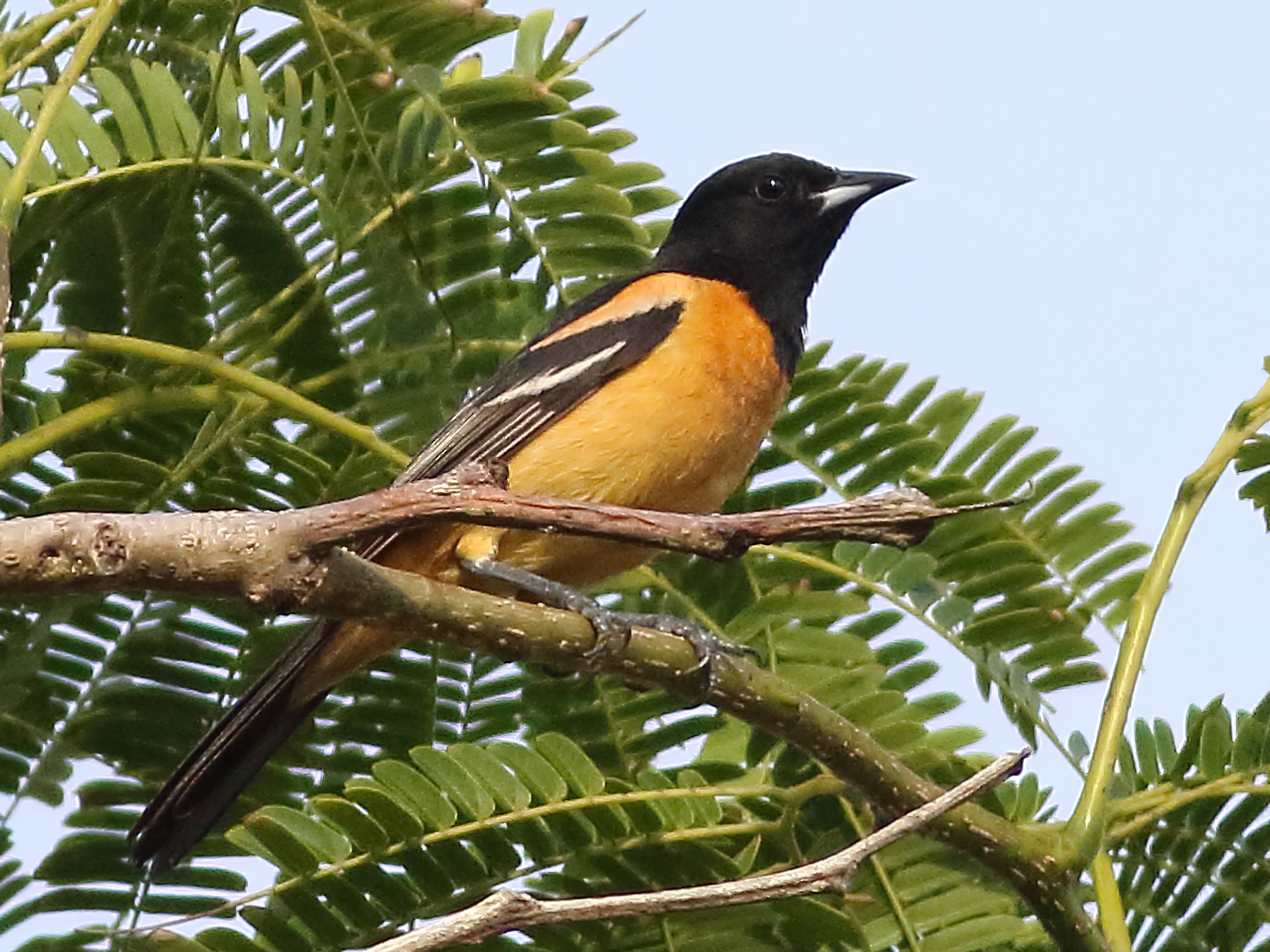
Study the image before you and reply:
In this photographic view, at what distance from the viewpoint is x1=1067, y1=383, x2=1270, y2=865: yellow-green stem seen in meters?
Answer: 2.74

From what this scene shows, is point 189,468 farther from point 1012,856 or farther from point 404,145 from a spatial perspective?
point 1012,856

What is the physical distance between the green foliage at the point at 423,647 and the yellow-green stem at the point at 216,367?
0.05ft

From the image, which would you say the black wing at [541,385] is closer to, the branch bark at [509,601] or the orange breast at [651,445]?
the orange breast at [651,445]

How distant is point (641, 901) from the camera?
6.20 ft

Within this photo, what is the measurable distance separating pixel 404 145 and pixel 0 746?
4.52ft

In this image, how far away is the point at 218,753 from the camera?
3.36 meters

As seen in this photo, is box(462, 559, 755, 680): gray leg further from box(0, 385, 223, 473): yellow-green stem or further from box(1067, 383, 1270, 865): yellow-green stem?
box(0, 385, 223, 473): yellow-green stem

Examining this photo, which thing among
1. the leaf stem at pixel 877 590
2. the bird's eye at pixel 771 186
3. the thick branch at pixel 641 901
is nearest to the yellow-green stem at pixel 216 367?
the leaf stem at pixel 877 590

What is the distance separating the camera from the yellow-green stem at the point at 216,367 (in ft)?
10.1

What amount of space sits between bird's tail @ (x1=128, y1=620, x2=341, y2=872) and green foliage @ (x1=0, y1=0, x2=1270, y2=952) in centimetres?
7

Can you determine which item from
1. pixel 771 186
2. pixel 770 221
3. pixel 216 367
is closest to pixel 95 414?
pixel 216 367

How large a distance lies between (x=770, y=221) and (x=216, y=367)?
2.06 m

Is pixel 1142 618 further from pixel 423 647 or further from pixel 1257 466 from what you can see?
pixel 423 647

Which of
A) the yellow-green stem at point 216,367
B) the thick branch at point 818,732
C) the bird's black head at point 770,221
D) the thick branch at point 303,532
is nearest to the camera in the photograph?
the thick branch at point 303,532
